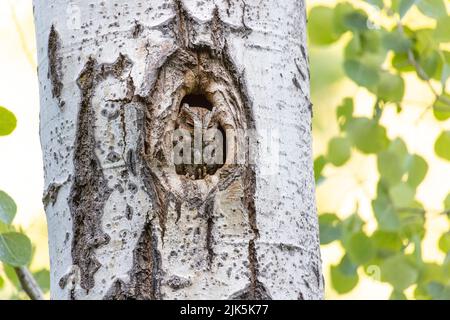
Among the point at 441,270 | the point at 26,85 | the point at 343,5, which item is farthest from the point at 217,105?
the point at 26,85

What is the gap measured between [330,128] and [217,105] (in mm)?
1979

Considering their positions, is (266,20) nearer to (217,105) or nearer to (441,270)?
(217,105)

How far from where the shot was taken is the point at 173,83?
0.89 m

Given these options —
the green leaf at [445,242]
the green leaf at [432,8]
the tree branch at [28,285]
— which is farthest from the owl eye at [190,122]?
the green leaf at [445,242]

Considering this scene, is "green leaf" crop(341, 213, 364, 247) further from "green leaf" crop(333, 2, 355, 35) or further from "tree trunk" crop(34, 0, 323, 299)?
"tree trunk" crop(34, 0, 323, 299)

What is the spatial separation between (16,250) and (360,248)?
796 mm

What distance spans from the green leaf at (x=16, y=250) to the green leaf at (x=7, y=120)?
0.13 m

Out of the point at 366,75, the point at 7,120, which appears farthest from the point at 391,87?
the point at 7,120

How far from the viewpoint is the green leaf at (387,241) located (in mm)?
1804

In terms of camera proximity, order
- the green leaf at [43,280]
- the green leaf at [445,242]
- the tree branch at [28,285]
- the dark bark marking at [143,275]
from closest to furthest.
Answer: the dark bark marking at [143,275], the tree branch at [28,285], the green leaf at [43,280], the green leaf at [445,242]

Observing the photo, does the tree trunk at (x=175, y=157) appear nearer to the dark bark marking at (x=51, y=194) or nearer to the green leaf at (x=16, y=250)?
the dark bark marking at (x=51, y=194)

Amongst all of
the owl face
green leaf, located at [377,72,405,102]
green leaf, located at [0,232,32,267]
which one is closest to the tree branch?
green leaf, located at [0,232,32,267]

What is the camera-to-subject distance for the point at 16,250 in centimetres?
115

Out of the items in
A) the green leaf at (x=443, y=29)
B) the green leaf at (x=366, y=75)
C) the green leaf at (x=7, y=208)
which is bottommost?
the green leaf at (x=7, y=208)
